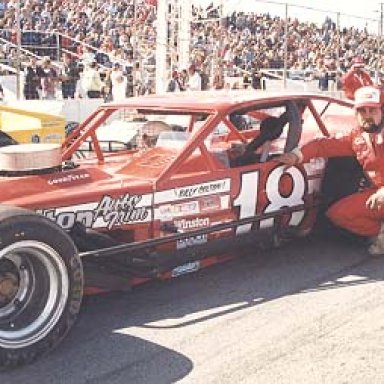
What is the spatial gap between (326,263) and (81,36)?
13.2 metres

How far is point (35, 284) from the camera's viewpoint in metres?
3.57

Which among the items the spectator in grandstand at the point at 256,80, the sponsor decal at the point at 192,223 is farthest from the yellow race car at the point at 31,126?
the spectator in grandstand at the point at 256,80

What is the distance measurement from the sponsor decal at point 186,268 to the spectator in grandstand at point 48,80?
31.8ft

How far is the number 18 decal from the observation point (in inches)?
185

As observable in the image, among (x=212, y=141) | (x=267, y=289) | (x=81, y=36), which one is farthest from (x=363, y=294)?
(x=81, y=36)

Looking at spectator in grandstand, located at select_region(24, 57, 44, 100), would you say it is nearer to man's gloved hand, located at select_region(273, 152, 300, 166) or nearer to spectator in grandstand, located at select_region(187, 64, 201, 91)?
spectator in grandstand, located at select_region(187, 64, 201, 91)

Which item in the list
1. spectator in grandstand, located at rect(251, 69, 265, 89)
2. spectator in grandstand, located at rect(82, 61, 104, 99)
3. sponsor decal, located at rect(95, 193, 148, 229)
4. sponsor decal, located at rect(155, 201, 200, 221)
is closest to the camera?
sponsor decal, located at rect(95, 193, 148, 229)

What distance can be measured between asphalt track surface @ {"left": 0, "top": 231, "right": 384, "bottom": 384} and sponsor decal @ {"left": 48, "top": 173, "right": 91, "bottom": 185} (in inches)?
29.3

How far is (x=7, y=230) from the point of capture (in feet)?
10.9

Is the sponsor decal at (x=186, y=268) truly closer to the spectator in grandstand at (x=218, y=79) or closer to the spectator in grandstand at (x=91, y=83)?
the spectator in grandstand at (x=91, y=83)

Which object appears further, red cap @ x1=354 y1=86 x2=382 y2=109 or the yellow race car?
the yellow race car

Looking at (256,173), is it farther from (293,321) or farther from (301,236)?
(293,321)

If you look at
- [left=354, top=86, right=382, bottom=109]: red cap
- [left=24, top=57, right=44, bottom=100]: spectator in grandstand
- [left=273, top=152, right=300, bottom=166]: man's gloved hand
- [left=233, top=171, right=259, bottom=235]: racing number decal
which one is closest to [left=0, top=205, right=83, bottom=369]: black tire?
[left=233, top=171, right=259, bottom=235]: racing number decal

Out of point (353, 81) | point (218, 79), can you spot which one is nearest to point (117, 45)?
point (218, 79)
